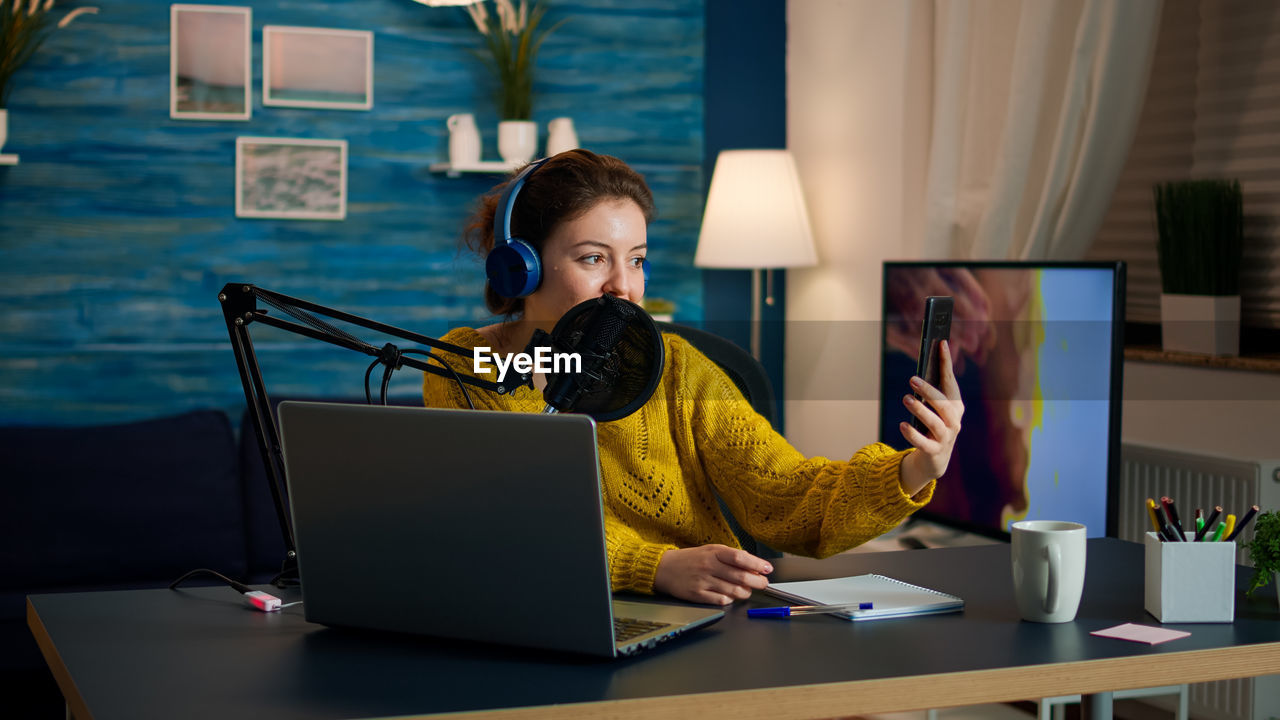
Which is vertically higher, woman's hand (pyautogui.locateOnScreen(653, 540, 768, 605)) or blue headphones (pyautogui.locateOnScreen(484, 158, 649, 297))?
blue headphones (pyautogui.locateOnScreen(484, 158, 649, 297))

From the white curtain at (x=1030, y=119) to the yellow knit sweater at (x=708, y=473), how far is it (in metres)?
1.36

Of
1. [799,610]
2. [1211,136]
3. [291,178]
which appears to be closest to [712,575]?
[799,610]

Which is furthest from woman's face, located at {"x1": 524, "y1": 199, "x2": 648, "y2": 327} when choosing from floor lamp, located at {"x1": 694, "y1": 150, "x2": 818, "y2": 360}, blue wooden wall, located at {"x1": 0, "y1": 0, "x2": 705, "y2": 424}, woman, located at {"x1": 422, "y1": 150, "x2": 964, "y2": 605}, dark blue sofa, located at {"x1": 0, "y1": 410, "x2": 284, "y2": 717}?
blue wooden wall, located at {"x1": 0, "y1": 0, "x2": 705, "y2": 424}

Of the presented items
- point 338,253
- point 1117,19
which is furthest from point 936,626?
point 338,253

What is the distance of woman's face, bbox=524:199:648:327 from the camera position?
1.54 m

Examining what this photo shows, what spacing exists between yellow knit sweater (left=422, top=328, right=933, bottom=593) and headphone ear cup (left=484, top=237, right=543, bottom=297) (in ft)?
0.39

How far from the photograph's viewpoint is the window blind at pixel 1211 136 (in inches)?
100

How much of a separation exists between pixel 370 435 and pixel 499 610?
20cm

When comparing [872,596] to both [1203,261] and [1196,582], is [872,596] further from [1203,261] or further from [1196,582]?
[1203,261]

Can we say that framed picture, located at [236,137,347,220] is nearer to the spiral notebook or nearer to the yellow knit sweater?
the yellow knit sweater

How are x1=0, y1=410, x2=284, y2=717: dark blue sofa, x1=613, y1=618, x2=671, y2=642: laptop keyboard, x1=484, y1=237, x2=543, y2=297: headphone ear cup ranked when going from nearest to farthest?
1. x1=613, y1=618, x2=671, y2=642: laptop keyboard
2. x1=484, y1=237, x2=543, y2=297: headphone ear cup
3. x1=0, y1=410, x2=284, y2=717: dark blue sofa

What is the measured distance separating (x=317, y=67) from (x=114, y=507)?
4.65 feet

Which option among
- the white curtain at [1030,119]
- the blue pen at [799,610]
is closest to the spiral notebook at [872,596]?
the blue pen at [799,610]

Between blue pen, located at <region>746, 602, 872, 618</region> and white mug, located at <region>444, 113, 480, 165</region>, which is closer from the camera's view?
blue pen, located at <region>746, 602, 872, 618</region>
